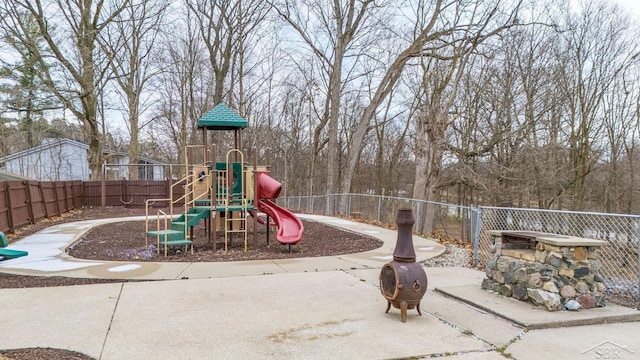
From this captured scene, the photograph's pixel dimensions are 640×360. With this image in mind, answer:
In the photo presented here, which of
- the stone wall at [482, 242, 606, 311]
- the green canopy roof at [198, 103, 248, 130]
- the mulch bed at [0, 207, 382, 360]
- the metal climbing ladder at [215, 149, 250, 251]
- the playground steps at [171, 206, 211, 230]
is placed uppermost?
the green canopy roof at [198, 103, 248, 130]

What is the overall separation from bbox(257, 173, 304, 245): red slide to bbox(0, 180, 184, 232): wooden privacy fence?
6692 millimetres

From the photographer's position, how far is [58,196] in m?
15.6

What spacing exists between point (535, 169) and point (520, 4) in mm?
6665

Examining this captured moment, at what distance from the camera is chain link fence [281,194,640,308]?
18.6 feet

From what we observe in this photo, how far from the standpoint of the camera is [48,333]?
3.71 m

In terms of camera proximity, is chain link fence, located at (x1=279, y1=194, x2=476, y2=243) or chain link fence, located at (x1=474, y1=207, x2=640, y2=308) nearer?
chain link fence, located at (x1=474, y1=207, x2=640, y2=308)

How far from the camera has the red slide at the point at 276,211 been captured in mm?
8648

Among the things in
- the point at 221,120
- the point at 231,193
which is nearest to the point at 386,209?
the point at 231,193

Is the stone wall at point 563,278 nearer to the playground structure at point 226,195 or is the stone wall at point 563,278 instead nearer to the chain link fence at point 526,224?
the chain link fence at point 526,224

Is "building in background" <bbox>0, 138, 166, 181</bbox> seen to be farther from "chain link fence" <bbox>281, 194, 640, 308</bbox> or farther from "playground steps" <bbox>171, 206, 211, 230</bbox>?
"playground steps" <bbox>171, 206, 211, 230</bbox>

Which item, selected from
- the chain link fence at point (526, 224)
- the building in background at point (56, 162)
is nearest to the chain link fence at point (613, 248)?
the chain link fence at point (526, 224)

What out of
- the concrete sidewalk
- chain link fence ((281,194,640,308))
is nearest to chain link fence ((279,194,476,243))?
chain link fence ((281,194,640,308))

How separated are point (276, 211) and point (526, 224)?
18.8 feet

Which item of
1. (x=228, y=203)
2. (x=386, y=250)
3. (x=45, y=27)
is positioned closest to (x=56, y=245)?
(x=228, y=203)
